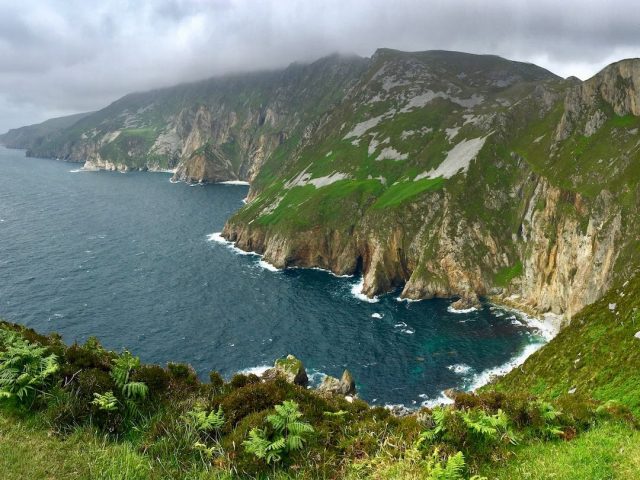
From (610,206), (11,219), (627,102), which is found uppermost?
(627,102)

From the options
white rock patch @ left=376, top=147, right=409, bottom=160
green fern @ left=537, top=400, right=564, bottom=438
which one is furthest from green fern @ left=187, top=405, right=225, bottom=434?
white rock patch @ left=376, top=147, right=409, bottom=160

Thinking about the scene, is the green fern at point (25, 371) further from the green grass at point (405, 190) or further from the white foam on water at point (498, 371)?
the green grass at point (405, 190)

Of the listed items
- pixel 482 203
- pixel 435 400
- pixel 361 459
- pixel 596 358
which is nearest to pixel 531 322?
pixel 435 400

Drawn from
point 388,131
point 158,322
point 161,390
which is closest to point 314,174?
point 388,131

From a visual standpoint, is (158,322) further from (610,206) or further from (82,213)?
(82,213)

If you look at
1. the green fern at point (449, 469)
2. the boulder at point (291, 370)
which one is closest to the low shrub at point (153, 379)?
the green fern at point (449, 469)

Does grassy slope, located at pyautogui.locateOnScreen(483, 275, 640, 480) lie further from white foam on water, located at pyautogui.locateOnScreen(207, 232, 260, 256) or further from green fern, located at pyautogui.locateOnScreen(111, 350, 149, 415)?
white foam on water, located at pyautogui.locateOnScreen(207, 232, 260, 256)
